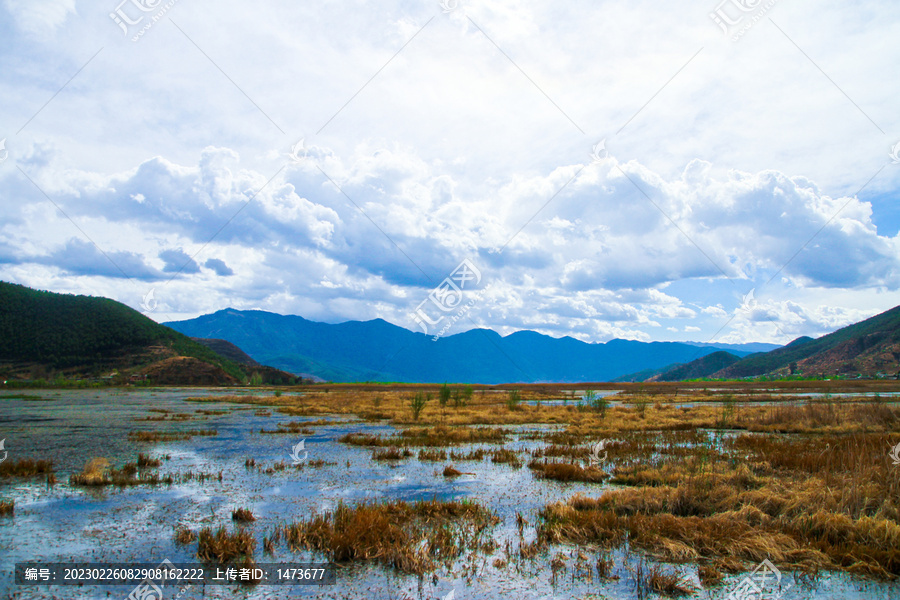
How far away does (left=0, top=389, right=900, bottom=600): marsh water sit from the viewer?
8.07 meters

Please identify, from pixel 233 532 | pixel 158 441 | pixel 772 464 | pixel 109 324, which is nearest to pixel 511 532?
pixel 233 532

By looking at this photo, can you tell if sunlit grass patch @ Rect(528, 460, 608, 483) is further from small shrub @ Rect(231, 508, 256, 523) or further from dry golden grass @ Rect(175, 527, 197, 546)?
dry golden grass @ Rect(175, 527, 197, 546)

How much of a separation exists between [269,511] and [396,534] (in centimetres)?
435

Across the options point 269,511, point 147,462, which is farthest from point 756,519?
point 147,462

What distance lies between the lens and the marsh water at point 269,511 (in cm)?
807

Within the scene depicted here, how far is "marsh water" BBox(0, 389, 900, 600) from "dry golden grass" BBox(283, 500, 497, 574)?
32cm

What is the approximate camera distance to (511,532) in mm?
10977

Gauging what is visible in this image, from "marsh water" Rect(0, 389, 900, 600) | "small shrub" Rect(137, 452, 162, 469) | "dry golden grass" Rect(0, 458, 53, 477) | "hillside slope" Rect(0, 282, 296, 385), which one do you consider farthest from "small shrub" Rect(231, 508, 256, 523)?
"hillside slope" Rect(0, 282, 296, 385)

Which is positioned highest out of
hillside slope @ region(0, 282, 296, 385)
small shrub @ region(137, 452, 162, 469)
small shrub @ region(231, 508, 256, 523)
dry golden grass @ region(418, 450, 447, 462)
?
hillside slope @ region(0, 282, 296, 385)

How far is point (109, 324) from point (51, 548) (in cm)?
16064

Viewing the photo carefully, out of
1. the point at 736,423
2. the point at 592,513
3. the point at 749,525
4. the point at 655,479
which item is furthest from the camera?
Result: the point at 736,423

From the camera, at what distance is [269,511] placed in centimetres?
1244

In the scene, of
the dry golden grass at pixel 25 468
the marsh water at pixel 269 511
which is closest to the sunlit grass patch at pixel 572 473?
the marsh water at pixel 269 511

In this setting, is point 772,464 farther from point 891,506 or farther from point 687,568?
point 687,568
